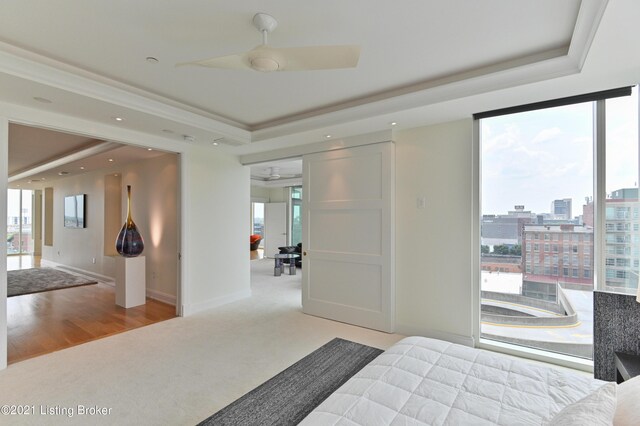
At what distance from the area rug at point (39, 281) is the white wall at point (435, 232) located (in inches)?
246

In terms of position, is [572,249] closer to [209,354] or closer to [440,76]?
[440,76]

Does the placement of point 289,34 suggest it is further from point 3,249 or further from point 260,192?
point 260,192

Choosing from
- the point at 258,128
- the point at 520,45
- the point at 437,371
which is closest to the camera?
the point at 437,371

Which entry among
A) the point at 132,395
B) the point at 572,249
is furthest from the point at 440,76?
the point at 132,395

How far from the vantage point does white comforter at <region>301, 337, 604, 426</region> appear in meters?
1.24

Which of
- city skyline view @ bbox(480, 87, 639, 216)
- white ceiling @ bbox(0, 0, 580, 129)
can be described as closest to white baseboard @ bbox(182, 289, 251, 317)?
white ceiling @ bbox(0, 0, 580, 129)

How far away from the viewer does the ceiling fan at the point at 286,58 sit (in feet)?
5.22

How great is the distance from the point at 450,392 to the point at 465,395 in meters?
0.07

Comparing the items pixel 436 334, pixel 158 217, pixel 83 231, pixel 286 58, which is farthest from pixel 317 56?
pixel 83 231

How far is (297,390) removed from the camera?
222 centimetres

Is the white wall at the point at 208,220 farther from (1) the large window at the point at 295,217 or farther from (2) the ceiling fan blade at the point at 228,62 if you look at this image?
(1) the large window at the point at 295,217

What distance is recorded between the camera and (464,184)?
3.16 m

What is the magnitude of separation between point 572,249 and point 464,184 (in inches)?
44.1

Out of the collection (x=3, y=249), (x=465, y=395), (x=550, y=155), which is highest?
(x=550, y=155)
